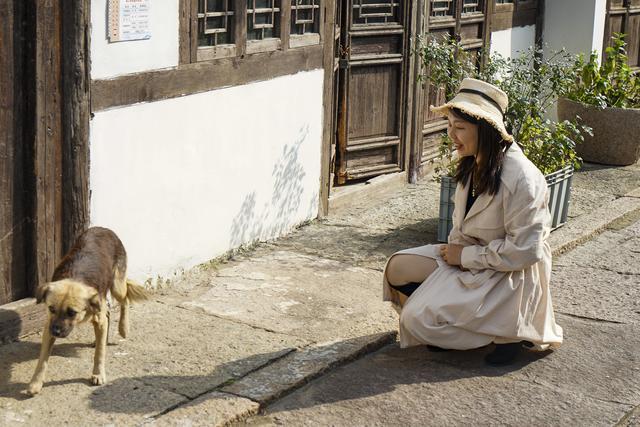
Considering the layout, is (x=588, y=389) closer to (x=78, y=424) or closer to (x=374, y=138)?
(x=78, y=424)

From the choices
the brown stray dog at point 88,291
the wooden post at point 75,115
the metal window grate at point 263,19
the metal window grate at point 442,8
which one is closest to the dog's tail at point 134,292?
the brown stray dog at point 88,291

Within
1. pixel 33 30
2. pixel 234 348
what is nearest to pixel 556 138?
pixel 234 348

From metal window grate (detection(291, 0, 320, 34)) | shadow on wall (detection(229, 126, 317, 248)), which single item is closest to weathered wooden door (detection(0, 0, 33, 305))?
shadow on wall (detection(229, 126, 317, 248))

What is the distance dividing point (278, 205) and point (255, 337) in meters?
2.17

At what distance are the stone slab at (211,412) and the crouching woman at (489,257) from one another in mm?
1167

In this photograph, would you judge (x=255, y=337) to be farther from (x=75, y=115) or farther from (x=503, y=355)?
(x=75, y=115)

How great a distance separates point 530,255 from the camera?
17.9 ft

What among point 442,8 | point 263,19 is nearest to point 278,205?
point 263,19

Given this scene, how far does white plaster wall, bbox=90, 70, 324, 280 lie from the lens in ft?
20.1

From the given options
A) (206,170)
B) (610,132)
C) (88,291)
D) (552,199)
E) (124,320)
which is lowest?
(124,320)

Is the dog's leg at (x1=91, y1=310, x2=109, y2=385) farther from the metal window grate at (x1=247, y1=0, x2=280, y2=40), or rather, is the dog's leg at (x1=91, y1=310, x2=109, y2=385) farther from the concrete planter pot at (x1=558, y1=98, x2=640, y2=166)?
the concrete planter pot at (x1=558, y1=98, x2=640, y2=166)

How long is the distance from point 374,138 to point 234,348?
171 inches

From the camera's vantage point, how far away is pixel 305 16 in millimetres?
8148

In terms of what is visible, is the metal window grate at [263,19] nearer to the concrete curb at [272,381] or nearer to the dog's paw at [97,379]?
the concrete curb at [272,381]
